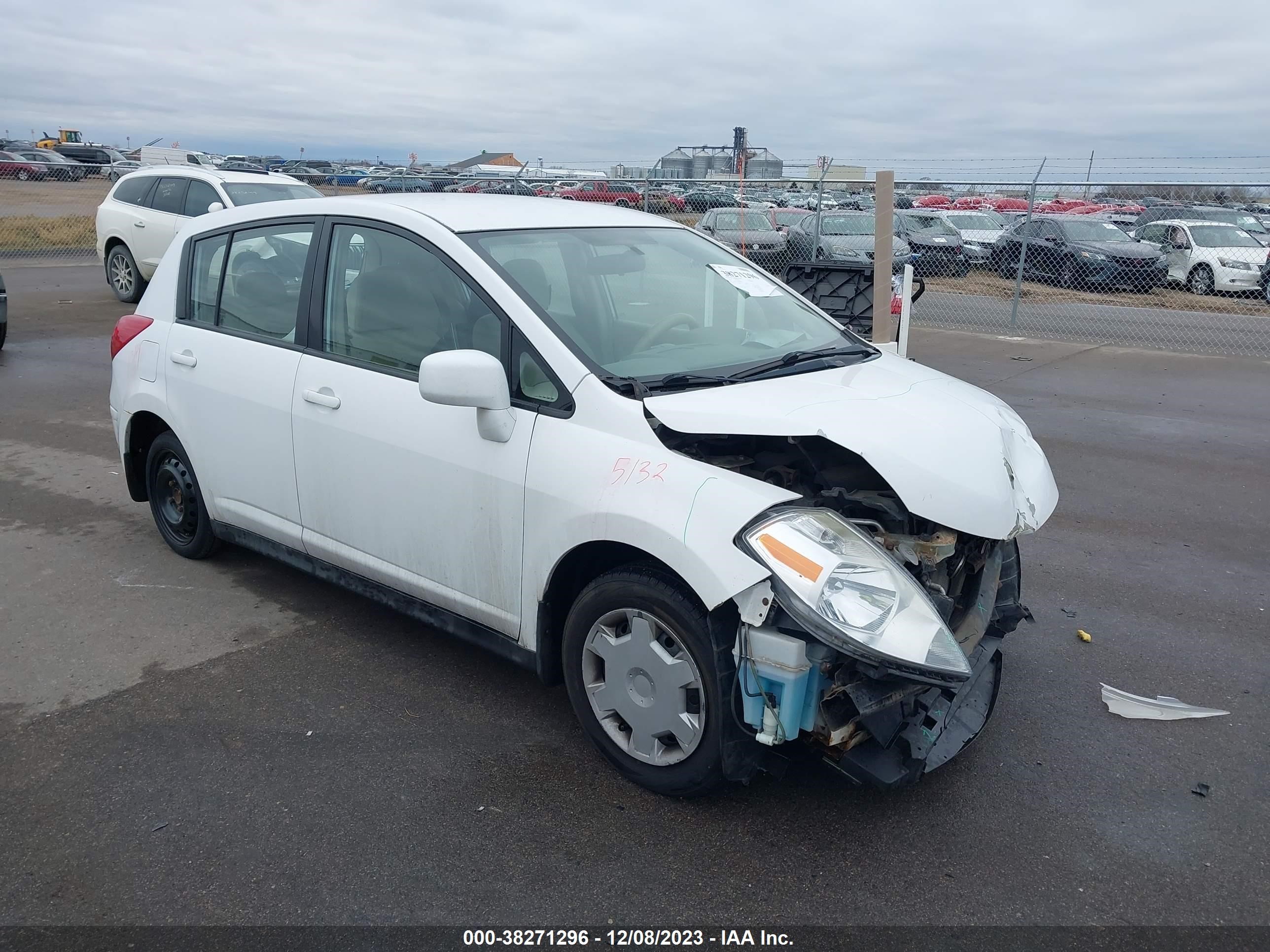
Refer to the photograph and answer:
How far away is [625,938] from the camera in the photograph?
2.71 m

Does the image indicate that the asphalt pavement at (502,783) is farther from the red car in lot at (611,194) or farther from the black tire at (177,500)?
the red car in lot at (611,194)

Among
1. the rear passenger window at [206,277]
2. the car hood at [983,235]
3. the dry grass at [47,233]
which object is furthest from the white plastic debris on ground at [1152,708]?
the dry grass at [47,233]

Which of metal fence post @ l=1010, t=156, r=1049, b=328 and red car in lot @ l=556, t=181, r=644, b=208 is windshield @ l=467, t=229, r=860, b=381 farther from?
red car in lot @ l=556, t=181, r=644, b=208

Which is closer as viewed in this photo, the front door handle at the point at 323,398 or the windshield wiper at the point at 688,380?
the windshield wiper at the point at 688,380

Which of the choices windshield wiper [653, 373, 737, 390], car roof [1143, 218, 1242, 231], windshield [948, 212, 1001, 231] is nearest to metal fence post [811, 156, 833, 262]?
windshield [948, 212, 1001, 231]

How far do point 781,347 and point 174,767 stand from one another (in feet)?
8.73

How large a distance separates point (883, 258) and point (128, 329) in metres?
4.53

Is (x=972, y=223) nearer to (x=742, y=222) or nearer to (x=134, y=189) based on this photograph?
(x=742, y=222)

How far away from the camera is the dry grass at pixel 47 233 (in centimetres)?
2255

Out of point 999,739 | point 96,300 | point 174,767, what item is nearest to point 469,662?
point 174,767

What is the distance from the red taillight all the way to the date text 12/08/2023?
12.1 ft

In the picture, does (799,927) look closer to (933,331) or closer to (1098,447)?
(1098,447)

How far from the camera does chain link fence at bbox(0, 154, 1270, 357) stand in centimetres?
1462

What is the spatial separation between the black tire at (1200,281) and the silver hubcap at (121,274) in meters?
17.5
